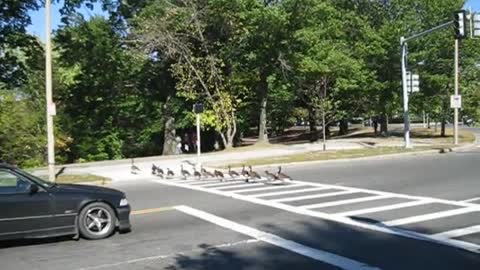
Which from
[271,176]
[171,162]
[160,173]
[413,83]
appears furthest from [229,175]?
[413,83]

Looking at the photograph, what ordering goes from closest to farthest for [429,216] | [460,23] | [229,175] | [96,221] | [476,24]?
[96,221] < [429,216] < [229,175] < [476,24] < [460,23]

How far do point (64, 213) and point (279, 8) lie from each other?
25.5 m

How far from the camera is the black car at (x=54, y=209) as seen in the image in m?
9.40

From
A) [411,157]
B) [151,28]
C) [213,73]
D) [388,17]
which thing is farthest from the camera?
[388,17]

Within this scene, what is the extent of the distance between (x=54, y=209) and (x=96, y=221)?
739 mm

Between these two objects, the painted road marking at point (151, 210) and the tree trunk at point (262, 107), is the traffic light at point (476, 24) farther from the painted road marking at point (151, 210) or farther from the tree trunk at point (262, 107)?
the painted road marking at point (151, 210)

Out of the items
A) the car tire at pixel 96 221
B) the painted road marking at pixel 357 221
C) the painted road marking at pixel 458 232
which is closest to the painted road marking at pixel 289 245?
the painted road marking at pixel 357 221

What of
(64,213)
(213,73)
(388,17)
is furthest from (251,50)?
(64,213)

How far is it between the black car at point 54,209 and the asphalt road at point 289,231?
246mm

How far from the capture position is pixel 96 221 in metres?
10.1

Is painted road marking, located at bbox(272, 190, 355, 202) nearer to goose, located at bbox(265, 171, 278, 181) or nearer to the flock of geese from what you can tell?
the flock of geese

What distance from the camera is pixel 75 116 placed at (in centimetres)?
4212

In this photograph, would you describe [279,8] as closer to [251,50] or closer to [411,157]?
[251,50]

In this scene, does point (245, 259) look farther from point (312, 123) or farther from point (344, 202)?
point (312, 123)
